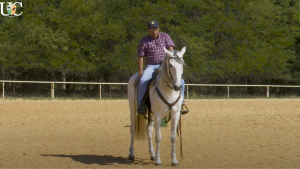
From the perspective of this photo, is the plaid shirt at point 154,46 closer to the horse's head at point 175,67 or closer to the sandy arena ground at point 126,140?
the horse's head at point 175,67

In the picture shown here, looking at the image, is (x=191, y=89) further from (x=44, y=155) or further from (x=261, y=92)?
(x=44, y=155)

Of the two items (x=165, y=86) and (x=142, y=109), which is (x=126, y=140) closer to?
(x=142, y=109)

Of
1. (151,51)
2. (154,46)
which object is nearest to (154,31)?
(154,46)

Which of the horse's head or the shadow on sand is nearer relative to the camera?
the horse's head

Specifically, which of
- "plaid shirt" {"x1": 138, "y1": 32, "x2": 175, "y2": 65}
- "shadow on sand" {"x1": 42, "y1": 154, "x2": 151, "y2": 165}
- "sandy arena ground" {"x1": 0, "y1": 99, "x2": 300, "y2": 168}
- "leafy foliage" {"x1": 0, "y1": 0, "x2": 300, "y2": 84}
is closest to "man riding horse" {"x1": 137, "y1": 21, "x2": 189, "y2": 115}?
"plaid shirt" {"x1": 138, "y1": 32, "x2": 175, "y2": 65}

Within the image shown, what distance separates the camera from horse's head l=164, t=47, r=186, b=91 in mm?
7328

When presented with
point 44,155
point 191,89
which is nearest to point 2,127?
point 44,155

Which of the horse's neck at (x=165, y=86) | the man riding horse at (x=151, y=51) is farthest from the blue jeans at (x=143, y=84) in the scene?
the horse's neck at (x=165, y=86)

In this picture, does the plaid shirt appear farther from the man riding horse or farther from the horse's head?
the horse's head

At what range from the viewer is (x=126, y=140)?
11492 millimetres

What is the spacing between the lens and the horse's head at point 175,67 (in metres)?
7.33

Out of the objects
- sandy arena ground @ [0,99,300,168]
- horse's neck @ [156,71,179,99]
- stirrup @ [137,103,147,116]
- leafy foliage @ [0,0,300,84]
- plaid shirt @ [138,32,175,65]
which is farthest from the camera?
leafy foliage @ [0,0,300,84]

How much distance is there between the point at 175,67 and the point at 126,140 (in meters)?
4.55

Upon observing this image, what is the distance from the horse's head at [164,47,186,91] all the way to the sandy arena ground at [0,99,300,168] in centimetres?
161
